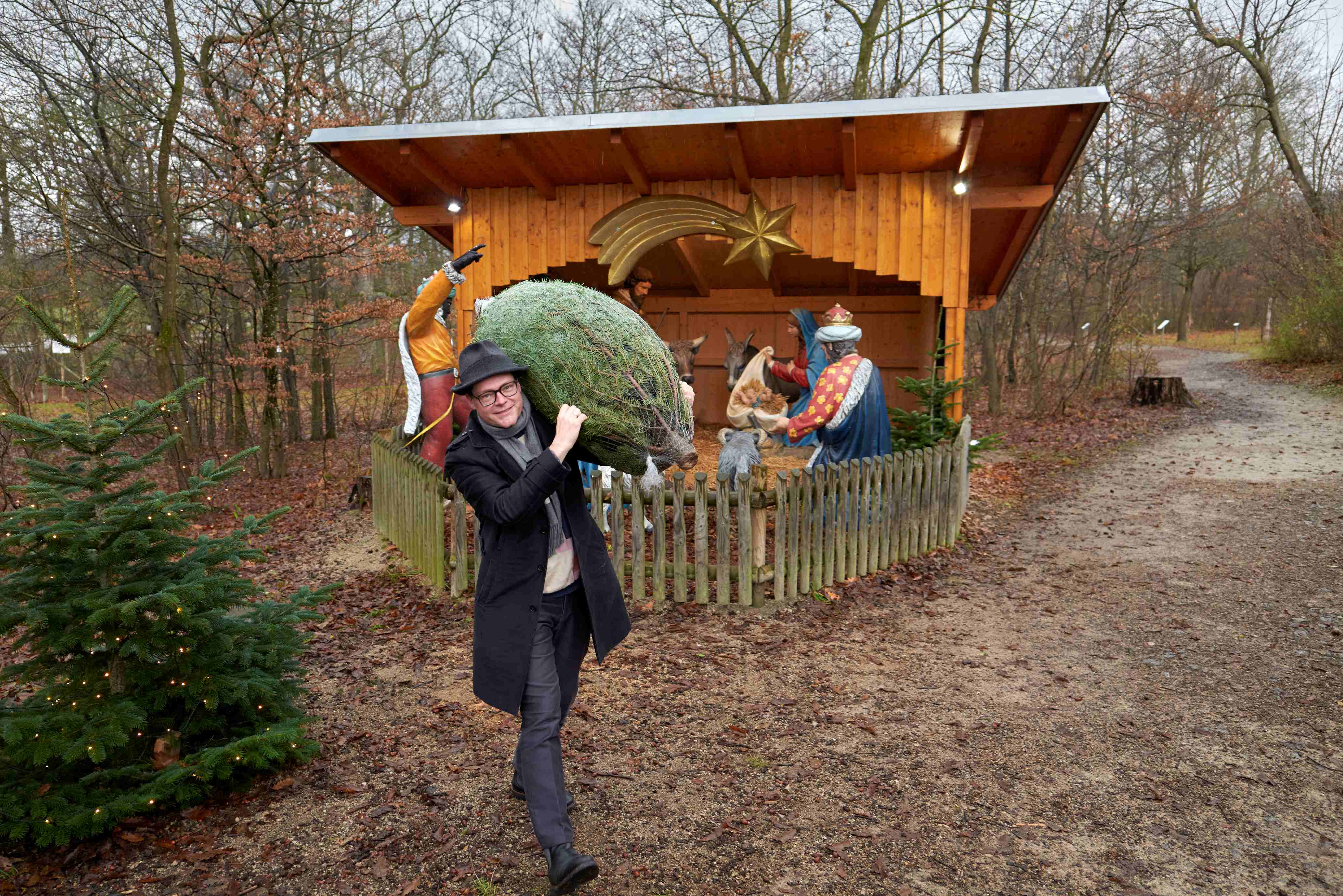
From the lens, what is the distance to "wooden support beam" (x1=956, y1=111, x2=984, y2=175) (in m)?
7.21

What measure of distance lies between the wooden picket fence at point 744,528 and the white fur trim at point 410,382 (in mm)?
311

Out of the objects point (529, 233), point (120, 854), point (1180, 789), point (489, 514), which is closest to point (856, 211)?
point (529, 233)

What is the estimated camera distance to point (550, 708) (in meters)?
2.83

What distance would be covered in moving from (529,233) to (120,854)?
24.1 ft

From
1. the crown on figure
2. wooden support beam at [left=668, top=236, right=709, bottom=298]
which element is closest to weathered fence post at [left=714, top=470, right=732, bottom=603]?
the crown on figure

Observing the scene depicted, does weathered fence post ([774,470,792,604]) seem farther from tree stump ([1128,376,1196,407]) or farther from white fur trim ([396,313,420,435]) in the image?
tree stump ([1128,376,1196,407])

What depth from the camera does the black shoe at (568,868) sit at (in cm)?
268

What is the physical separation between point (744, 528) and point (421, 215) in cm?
591

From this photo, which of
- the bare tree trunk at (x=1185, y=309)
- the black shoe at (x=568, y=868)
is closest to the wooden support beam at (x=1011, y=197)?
the black shoe at (x=568, y=868)

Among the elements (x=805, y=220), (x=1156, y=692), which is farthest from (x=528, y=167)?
(x=1156, y=692)

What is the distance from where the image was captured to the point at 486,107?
65.7ft

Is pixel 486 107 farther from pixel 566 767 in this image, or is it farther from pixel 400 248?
pixel 566 767

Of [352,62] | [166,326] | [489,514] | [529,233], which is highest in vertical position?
[352,62]

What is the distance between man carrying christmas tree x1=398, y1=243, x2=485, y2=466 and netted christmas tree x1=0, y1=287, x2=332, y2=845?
278 cm
